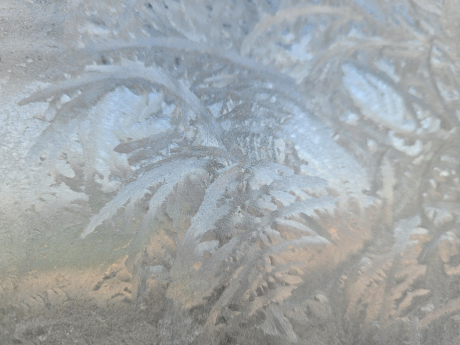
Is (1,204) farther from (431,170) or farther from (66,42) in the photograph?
(431,170)

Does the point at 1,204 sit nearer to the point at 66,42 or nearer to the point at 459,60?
the point at 66,42

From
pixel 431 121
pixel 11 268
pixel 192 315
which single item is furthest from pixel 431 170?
pixel 11 268

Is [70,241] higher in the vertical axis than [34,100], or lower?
lower

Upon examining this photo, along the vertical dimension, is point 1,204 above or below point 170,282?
above

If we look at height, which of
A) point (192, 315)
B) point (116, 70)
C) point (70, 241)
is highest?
point (116, 70)

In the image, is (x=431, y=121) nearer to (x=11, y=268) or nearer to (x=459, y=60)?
(x=459, y=60)
